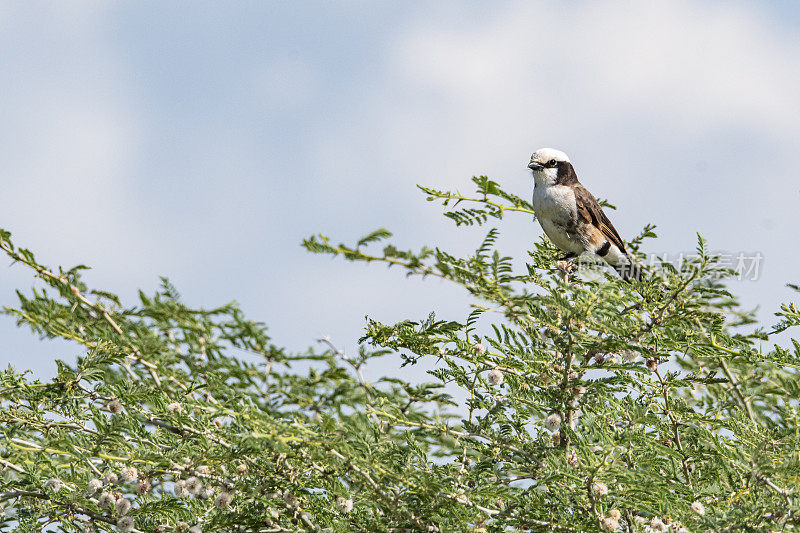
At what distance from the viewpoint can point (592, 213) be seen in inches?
284

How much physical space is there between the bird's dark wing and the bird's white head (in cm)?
26

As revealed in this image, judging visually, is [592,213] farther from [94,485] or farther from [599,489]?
[94,485]

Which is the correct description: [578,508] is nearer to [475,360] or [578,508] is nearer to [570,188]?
[475,360]

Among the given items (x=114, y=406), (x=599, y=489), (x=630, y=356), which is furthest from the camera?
(x=630, y=356)

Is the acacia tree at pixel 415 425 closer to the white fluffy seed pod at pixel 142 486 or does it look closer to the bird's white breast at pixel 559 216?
the white fluffy seed pod at pixel 142 486

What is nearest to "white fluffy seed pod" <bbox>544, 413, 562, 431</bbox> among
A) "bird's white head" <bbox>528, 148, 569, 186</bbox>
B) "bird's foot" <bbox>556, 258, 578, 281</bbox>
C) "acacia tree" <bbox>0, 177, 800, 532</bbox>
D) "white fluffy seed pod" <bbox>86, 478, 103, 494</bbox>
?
"acacia tree" <bbox>0, 177, 800, 532</bbox>

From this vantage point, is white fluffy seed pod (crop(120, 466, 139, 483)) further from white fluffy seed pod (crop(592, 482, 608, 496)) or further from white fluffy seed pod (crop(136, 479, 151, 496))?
white fluffy seed pod (crop(592, 482, 608, 496))

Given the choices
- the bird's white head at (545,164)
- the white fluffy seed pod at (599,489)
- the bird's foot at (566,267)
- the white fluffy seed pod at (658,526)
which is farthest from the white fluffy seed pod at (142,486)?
the bird's white head at (545,164)

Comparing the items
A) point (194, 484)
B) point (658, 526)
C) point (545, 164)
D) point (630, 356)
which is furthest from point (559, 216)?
point (194, 484)

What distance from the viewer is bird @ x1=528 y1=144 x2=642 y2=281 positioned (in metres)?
6.87

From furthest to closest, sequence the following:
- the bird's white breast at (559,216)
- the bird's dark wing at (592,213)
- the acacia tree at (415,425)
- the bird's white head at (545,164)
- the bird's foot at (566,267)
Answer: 1. the bird's white head at (545,164)
2. the bird's dark wing at (592,213)
3. the bird's white breast at (559,216)
4. the bird's foot at (566,267)
5. the acacia tree at (415,425)

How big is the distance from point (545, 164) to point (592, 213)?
2.23 feet

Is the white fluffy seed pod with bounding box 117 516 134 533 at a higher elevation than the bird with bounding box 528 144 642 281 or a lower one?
lower

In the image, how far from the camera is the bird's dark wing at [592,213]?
706cm
